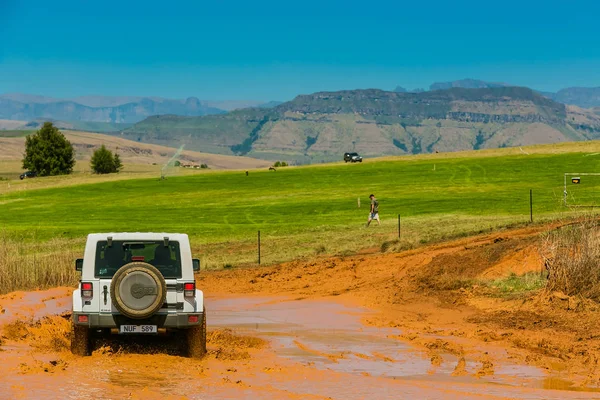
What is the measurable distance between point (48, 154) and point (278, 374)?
139m

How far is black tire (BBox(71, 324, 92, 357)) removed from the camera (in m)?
14.6

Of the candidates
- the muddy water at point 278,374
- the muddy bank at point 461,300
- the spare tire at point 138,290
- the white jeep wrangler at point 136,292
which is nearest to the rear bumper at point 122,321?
the white jeep wrangler at point 136,292

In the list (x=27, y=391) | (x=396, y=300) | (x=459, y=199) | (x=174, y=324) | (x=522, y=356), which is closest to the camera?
(x=27, y=391)

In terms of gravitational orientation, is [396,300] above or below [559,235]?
below

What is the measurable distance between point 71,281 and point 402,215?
98.7ft

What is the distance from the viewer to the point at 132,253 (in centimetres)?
1509

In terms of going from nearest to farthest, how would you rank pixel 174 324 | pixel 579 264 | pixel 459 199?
pixel 174 324 < pixel 579 264 < pixel 459 199

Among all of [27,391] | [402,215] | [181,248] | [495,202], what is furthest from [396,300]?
[495,202]

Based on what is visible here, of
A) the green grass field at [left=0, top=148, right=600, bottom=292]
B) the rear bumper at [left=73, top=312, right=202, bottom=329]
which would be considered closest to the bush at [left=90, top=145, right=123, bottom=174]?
the green grass field at [left=0, top=148, right=600, bottom=292]

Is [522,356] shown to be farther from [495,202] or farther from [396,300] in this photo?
[495,202]

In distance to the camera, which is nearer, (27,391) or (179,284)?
(27,391)

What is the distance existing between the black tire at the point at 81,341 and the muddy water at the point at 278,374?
0.37 feet

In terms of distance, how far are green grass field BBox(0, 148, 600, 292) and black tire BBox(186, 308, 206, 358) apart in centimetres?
2055

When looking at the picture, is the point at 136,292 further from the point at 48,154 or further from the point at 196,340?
the point at 48,154
